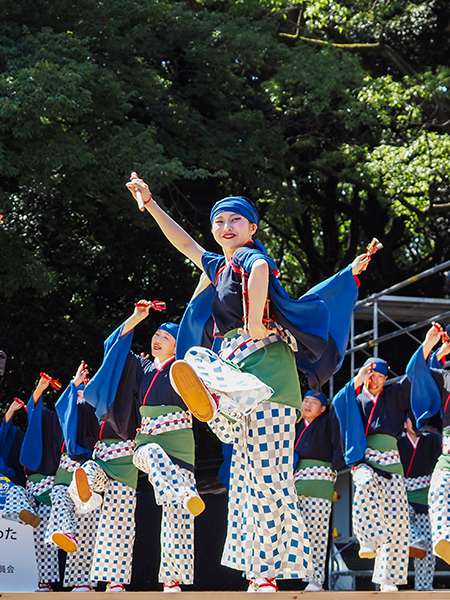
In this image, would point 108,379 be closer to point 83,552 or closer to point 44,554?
point 83,552

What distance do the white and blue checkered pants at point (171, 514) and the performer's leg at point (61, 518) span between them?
3.24 ft

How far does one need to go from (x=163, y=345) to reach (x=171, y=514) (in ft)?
3.56

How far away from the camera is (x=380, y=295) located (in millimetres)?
8875

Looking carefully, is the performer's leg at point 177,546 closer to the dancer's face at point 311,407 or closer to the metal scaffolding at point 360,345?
the dancer's face at point 311,407

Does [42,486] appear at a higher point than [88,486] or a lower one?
higher

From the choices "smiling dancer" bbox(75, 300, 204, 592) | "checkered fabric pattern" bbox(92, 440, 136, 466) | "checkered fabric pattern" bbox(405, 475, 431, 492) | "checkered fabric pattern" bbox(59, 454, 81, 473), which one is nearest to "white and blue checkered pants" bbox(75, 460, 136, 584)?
"checkered fabric pattern" bbox(92, 440, 136, 466)

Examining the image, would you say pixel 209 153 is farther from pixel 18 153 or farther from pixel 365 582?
pixel 365 582

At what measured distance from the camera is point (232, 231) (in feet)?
11.4

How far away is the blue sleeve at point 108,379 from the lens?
552 cm

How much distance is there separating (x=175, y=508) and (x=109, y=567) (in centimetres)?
66

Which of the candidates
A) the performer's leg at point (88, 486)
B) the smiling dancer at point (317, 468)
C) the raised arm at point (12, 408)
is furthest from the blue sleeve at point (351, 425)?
the raised arm at point (12, 408)

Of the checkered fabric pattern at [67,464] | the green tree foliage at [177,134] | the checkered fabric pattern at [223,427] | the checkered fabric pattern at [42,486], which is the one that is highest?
the green tree foliage at [177,134]

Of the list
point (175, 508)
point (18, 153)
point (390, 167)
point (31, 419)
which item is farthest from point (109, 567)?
point (390, 167)

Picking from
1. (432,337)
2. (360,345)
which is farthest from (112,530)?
(360,345)
